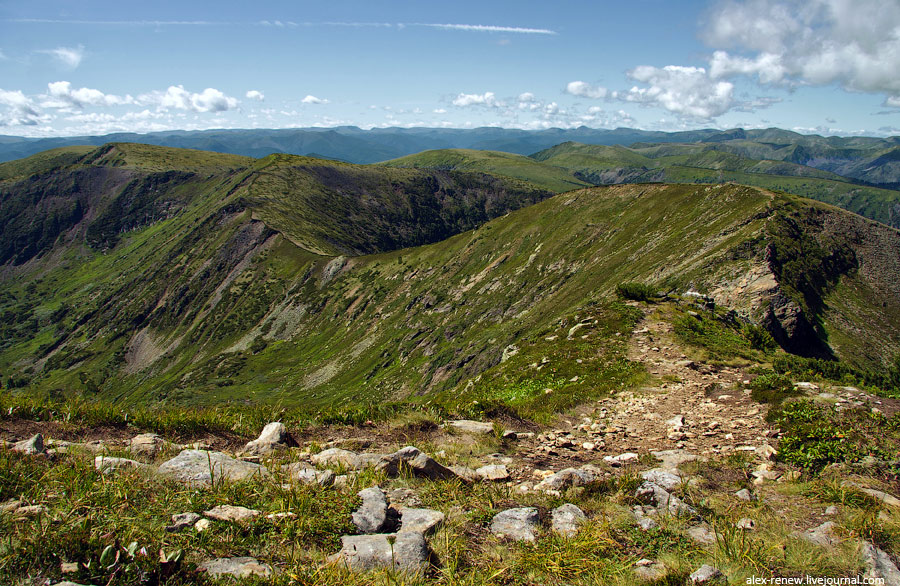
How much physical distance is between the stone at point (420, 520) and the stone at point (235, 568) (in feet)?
5.38

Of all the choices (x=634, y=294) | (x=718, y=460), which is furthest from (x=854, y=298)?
(x=718, y=460)

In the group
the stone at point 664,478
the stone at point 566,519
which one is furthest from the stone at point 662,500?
the stone at point 566,519

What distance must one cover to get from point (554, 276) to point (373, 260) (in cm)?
7371

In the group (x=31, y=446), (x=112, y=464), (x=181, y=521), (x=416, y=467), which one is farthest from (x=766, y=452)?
(x=31, y=446)

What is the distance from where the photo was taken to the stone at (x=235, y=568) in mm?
4082

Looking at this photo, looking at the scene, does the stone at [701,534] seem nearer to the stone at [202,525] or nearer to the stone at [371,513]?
the stone at [371,513]

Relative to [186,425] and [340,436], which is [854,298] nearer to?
[340,436]

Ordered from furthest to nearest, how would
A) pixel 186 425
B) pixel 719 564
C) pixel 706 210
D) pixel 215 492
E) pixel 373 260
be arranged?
pixel 373 260 → pixel 706 210 → pixel 186 425 → pixel 215 492 → pixel 719 564

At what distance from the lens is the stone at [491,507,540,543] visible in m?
5.53

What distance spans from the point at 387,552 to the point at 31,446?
5.32m

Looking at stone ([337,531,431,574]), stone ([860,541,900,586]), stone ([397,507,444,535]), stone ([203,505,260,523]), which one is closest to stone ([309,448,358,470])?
stone ([397,507,444,535])

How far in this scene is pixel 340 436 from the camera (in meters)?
8.92

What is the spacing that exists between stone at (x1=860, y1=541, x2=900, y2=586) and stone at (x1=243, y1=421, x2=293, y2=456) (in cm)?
824

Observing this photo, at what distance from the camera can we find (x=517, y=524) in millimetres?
5723
